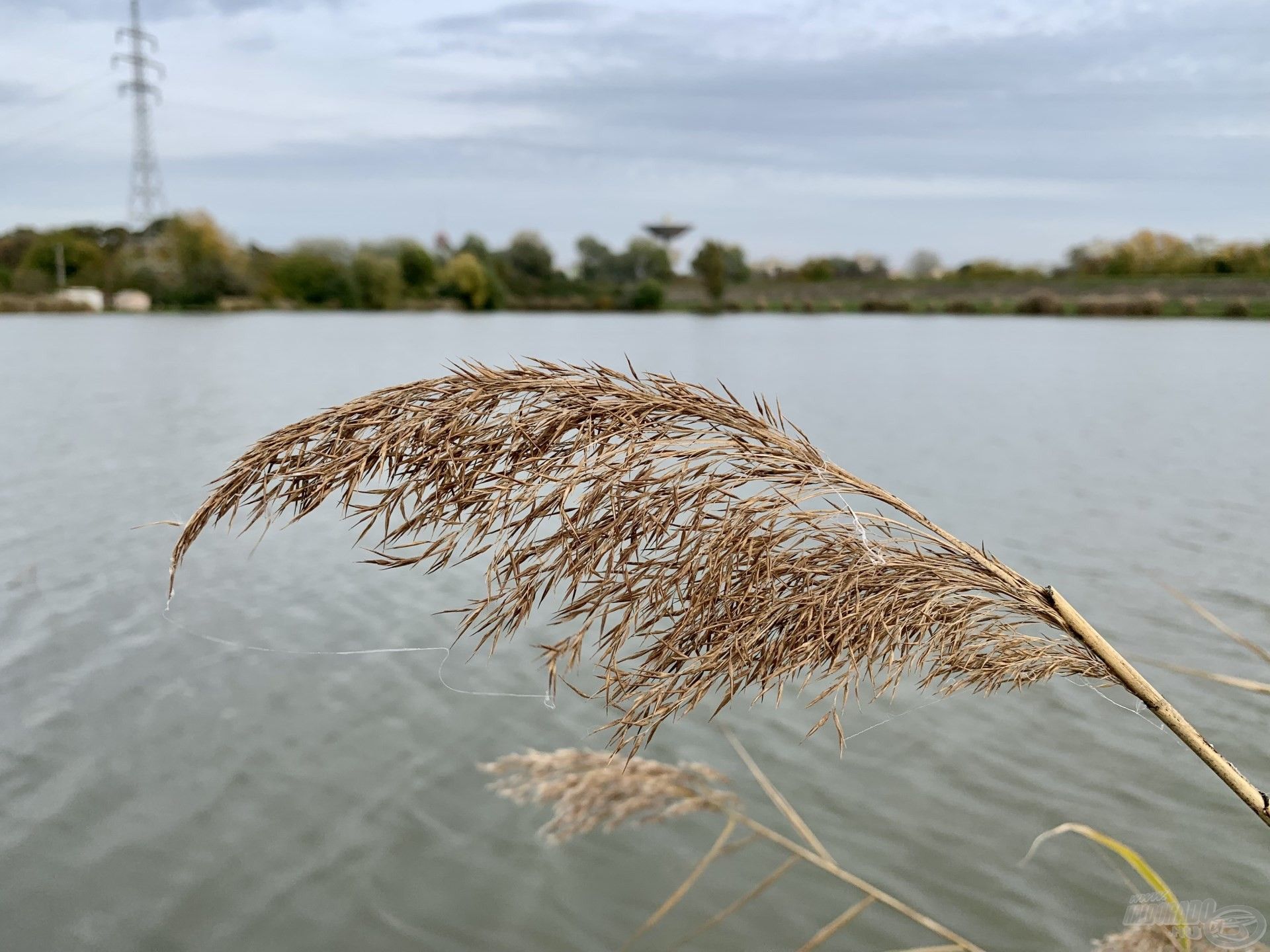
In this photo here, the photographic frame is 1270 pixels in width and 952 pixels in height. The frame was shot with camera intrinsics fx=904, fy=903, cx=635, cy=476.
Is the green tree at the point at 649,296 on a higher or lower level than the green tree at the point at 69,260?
lower

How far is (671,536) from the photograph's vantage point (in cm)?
205

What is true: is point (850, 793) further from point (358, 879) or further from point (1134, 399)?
point (1134, 399)

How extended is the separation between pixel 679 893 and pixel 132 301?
92522mm

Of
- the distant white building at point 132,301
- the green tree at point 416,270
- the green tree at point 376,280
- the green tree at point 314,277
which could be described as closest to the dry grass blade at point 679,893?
the green tree at point 376,280

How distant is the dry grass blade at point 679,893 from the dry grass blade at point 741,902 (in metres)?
0.16

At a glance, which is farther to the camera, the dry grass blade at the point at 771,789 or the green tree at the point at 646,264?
the green tree at the point at 646,264

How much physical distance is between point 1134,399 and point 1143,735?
21.0m

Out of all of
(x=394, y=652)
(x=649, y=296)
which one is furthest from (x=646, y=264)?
(x=394, y=652)

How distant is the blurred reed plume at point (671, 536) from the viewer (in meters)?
1.96

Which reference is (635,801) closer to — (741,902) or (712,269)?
(741,902)

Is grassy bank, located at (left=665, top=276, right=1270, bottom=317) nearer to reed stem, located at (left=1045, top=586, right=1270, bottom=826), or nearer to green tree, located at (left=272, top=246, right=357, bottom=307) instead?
green tree, located at (left=272, top=246, right=357, bottom=307)

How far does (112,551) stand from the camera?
945 centimetres

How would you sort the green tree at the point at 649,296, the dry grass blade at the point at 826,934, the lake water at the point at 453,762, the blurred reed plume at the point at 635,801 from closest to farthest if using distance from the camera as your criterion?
the dry grass blade at the point at 826,934
the lake water at the point at 453,762
the blurred reed plume at the point at 635,801
the green tree at the point at 649,296

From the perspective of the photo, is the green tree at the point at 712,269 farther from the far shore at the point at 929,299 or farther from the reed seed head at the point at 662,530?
the reed seed head at the point at 662,530
